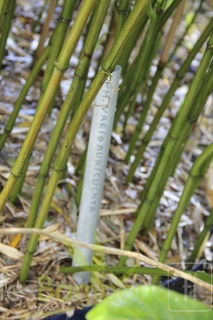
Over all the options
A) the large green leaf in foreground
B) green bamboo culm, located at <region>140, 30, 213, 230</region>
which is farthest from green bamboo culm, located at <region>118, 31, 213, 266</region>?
the large green leaf in foreground

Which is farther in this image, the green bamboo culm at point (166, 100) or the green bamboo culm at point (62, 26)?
the green bamboo culm at point (166, 100)

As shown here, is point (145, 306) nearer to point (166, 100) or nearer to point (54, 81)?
point (54, 81)

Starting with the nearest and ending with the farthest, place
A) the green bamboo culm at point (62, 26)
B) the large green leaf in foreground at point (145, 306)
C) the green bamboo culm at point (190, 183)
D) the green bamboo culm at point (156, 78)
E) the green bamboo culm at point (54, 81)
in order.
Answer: the large green leaf in foreground at point (145, 306)
the green bamboo culm at point (54, 81)
the green bamboo culm at point (62, 26)
the green bamboo culm at point (190, 183)
the green bamboo culm at point (156, 78)

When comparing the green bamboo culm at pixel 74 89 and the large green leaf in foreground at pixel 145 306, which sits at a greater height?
the green bamboo culm at pixel 74 89

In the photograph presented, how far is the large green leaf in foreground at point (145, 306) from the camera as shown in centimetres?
42

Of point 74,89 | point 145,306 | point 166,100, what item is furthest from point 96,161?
point 145,306

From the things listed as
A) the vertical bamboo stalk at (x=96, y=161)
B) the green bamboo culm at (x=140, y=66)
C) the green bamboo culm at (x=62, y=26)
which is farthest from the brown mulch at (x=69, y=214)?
the green bamboo culm at (x=62, y=26)

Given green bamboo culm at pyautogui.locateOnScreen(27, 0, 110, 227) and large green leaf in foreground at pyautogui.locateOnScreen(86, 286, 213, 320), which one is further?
green bamboo culm at pyautogui.locateOnScreen(27, 0, 110, 227)

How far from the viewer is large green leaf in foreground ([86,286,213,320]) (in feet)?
1.37

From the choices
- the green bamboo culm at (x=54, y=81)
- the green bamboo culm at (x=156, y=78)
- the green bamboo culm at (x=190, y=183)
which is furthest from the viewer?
the green bamboo culm at (x=156, y=78)

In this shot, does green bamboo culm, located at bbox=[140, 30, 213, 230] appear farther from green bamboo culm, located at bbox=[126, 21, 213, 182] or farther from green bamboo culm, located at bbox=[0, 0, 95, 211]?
green bamboo culm, located at bbox=[0, 0, 95, 211]

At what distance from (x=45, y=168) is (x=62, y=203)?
271 millimetres

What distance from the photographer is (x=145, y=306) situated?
0.43 metres

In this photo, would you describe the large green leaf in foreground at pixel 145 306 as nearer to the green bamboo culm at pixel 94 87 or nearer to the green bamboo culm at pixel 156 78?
the green bamboo culm at pixel 94 87
